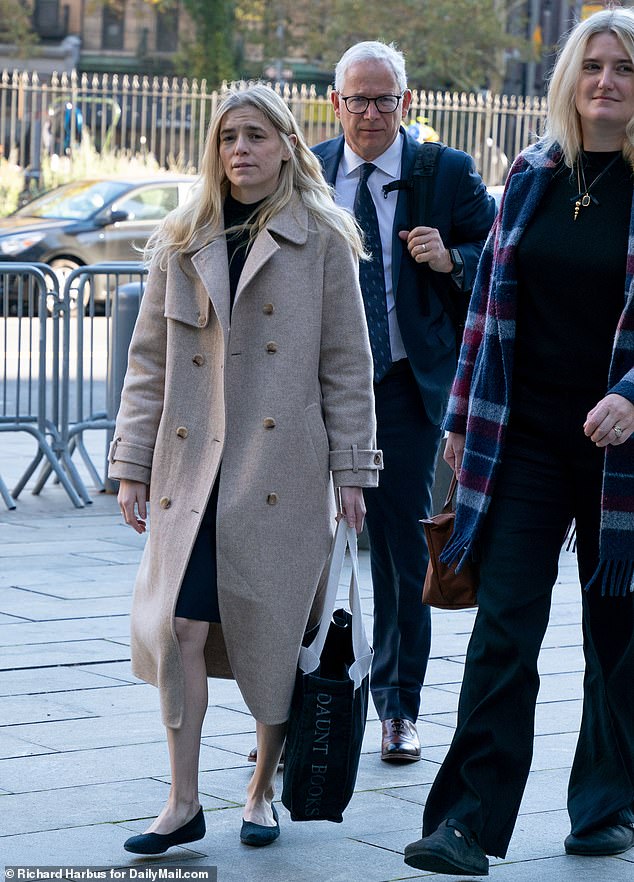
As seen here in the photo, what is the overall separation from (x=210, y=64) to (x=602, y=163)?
36102 mm

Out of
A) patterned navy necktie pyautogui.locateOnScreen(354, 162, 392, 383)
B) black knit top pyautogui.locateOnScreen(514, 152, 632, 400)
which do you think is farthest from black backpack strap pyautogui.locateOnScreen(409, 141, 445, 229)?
black knit top pyautogui.locateOnScreen(514, 152, 632, 400)

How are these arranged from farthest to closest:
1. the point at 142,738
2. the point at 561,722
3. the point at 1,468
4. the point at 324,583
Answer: the point at 1,468, the point at 561,722, the point at 142,738, the point at 324,583

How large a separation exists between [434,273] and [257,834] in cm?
180

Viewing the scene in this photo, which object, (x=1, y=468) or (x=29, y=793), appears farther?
(x=1, y=468)

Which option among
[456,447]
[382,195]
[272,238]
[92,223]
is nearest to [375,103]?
[382,195]

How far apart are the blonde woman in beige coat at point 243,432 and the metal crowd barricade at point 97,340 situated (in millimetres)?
5078

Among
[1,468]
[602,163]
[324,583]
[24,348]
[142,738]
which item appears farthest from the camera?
[1,468]

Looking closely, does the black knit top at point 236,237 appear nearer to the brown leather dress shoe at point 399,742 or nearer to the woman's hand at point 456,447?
the woman's hand at point 456,447

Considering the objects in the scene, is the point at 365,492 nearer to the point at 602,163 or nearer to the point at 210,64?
the point at 602,163

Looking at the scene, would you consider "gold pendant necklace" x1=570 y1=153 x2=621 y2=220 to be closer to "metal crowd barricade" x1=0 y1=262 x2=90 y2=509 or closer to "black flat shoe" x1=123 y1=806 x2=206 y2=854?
"black flat shoe" x1=123 y1=806 x2=206 y2=854

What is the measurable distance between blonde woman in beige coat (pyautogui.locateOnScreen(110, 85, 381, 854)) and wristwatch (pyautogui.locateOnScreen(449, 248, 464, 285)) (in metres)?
0.73

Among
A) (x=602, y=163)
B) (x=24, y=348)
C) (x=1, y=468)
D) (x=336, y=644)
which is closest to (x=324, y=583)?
(x=336, y=644)

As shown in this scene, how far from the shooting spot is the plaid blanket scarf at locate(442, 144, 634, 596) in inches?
143

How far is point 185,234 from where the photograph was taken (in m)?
3.92
